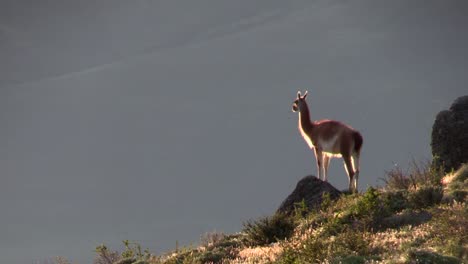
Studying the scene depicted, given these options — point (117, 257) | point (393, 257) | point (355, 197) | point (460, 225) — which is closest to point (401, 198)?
point (355, 197)

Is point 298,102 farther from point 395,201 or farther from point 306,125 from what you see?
point 395,201

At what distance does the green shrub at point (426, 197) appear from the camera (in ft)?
69.5

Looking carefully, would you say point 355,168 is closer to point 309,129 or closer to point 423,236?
point 309,129

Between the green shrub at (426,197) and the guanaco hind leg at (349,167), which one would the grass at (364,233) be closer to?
the green shrub at (426,197)

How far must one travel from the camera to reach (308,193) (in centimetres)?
2498

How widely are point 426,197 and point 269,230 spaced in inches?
148

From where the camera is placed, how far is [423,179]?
24.7 m

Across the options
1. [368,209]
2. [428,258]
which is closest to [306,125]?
[368,209]

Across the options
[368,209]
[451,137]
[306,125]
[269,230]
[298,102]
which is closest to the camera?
[368,209]

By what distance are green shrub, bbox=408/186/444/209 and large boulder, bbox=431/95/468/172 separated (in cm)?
486

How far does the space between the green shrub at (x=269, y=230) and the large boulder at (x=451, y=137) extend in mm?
6397

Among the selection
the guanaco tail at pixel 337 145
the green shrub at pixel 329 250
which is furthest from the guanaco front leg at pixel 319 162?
the green shrub at pixel 329 250

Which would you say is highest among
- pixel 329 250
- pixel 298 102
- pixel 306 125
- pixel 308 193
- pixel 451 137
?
pixel 298 102

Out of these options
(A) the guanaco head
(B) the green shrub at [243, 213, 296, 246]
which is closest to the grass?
(B) the green shrub at [243, 213, 296, 246]
